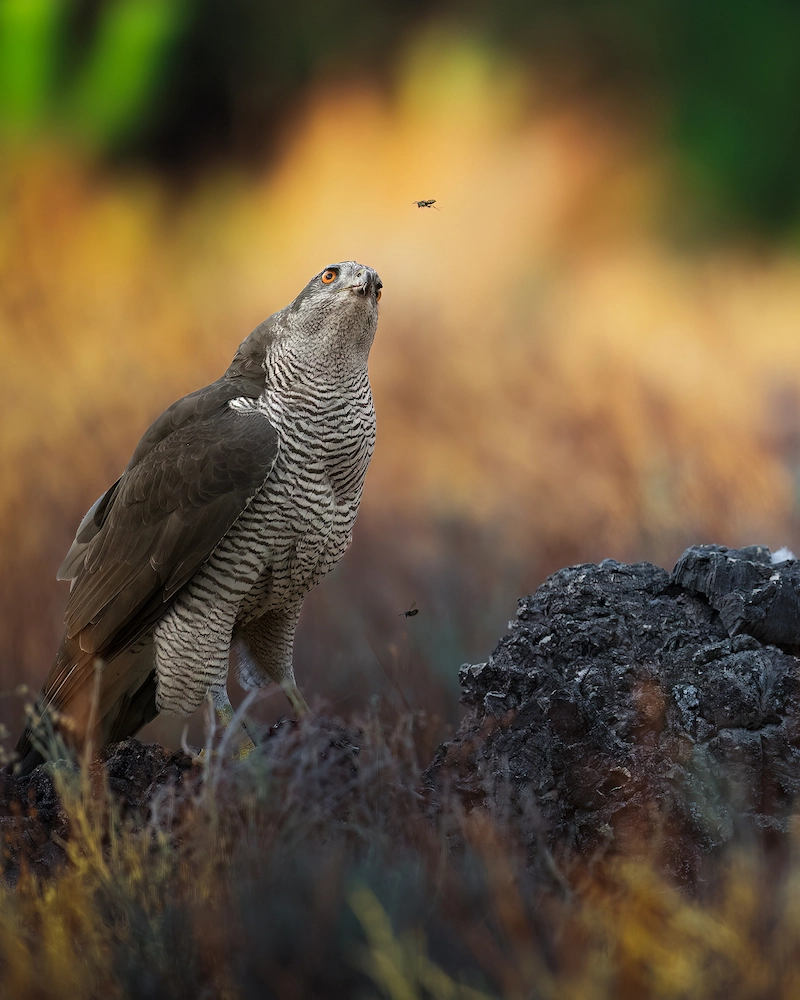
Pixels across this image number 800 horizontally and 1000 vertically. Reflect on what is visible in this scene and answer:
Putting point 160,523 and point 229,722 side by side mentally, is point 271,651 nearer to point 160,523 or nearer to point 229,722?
point 229,722

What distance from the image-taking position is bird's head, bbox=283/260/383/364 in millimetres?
3158

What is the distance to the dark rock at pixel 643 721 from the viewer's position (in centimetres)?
258

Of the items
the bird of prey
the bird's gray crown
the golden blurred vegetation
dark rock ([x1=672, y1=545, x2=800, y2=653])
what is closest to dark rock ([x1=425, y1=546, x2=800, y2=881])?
dark rock ([x1=672, y1=545, x2=800, y2=653])

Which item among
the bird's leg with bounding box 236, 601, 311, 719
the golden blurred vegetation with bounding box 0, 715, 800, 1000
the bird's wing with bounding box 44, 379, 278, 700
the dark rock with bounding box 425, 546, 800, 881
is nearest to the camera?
the golden blurred vegetation with bounding box 0, 715, 800, 1000

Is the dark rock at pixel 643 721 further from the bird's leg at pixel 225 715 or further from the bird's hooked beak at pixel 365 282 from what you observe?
the bird's hooked beak at pixel 365 282

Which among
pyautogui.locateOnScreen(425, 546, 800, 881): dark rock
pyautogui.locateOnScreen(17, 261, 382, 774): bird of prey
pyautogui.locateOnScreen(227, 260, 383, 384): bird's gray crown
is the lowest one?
pyautogui.locateOnScreen(425, 546, 800, 881): dark rock

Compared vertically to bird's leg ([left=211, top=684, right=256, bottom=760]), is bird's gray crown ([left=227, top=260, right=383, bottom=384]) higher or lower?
higher

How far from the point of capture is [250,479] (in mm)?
3059

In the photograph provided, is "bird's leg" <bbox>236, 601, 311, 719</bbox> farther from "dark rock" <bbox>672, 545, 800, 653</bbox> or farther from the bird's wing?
"dark rock" <bbox>672, 545, 800, 653</bbox>

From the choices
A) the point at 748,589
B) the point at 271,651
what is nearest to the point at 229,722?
the point at 271,651

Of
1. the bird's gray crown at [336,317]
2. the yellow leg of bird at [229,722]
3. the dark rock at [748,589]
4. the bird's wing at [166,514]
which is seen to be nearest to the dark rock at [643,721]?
the dark rock at [748,589]

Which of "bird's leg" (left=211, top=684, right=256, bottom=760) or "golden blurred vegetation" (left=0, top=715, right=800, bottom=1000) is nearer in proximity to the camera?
"golden blurred vegetation" (left=0, top=715, right=800, bottom=1000)

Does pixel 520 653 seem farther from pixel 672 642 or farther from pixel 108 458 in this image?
pixel 108 458

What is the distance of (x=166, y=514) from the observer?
3.22m
